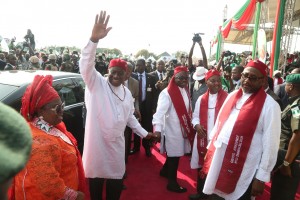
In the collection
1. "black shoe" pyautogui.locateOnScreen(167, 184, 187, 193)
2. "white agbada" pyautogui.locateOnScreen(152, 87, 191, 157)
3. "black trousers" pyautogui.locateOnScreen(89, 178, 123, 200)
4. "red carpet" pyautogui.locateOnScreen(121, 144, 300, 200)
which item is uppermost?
"white agbada" pyautogui.locateOnScreen(152, 87, 191, 157)

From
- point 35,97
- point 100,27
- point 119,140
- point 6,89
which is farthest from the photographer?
point 6,89

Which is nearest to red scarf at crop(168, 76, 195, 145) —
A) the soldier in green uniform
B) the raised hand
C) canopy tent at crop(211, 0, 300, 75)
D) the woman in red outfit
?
the soldier in green uniform

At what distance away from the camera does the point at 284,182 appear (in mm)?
3086

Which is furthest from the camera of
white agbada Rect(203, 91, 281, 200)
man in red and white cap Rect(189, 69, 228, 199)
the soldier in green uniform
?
man in red and white cap Rect(189, 69, 228, 199)

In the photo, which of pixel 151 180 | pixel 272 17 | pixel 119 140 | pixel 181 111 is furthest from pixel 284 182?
pixel 272 17

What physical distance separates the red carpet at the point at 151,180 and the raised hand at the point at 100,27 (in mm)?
2426

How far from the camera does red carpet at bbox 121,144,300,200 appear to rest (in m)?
4.13

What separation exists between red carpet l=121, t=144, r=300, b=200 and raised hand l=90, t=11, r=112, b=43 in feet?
7.96

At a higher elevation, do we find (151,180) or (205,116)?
(205,116)

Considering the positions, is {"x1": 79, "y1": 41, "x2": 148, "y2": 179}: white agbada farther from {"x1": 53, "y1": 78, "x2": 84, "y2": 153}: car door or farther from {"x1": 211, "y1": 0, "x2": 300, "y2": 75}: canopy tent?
{"x1": 211, "y1": 0, "x2": 300, "y2": 75}: canopy tent

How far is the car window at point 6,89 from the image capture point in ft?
11.1

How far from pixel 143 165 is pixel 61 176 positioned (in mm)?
3465

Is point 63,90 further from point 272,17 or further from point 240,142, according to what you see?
point 272,17

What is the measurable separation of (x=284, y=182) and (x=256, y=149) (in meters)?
0.78
